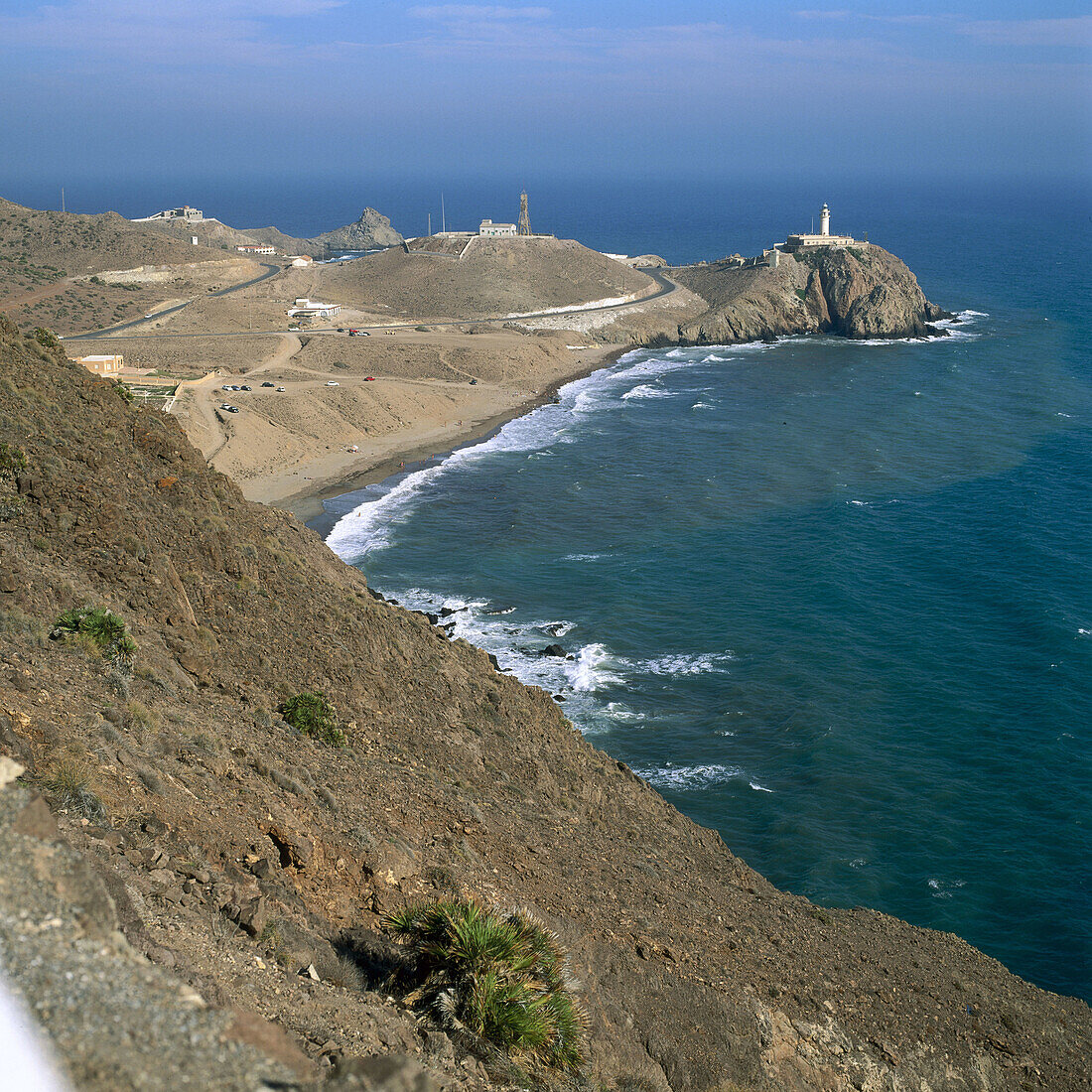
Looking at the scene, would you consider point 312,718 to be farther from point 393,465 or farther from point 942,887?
point 393,465

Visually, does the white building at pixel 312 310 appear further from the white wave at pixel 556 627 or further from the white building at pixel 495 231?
the white wave at pixel 556 627

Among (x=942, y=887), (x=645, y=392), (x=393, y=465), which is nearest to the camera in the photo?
(x=942, y=887)

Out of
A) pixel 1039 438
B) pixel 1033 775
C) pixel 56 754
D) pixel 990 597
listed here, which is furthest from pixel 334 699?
pixel 1039 438

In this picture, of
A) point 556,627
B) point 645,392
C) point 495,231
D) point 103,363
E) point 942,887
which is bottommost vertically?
point 942,887

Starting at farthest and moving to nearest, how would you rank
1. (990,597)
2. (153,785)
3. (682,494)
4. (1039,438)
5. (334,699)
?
(1039,438), (682,494), (990,597), (334,699), (153,785)

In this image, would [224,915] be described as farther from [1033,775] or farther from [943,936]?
[1033,775]

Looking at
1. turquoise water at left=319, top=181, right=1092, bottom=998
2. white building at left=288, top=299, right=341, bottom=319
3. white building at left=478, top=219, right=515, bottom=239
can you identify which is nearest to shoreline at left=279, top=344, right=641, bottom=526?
turquoise water at left=319, top=181, right=1092, bottom=998

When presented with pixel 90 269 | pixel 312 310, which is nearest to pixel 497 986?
pixel 312 310
